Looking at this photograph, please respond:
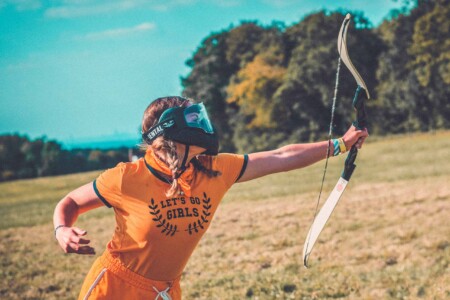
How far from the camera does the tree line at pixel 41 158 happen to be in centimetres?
5856

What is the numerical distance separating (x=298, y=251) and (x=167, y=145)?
245 inches

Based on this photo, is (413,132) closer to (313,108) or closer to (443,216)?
(313,108)

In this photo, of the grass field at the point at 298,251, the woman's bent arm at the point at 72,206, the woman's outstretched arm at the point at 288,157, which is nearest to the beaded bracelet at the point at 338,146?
the woman's outstretched arm at the point at 288,157

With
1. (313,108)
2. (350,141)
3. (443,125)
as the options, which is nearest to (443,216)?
(350,141)

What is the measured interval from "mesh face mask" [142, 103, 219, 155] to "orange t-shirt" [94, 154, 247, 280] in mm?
183

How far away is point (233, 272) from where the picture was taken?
327 inches

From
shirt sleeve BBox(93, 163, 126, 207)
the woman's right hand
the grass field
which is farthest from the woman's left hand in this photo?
Answer: the grass field

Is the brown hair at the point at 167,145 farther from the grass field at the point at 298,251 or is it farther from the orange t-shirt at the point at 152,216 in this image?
the grass field at the point at 298,251

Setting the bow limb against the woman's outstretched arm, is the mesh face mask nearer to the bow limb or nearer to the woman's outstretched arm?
the woman's outstretched arm

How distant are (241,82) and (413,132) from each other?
2138 centimetres

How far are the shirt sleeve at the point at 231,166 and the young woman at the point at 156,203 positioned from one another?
2.5 inches

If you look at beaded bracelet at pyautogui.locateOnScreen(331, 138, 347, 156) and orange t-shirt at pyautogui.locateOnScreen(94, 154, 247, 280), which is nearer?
orange t-shirt at pyautogui.locateOnScreen(94, 154, 247, 280)

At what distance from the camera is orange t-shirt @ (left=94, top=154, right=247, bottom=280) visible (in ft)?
11.3

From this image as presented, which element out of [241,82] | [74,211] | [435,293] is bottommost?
[435,293]
